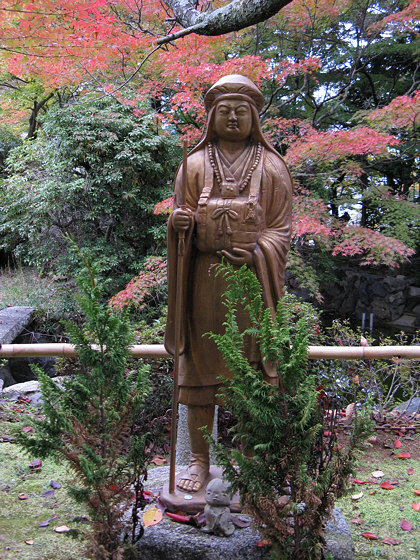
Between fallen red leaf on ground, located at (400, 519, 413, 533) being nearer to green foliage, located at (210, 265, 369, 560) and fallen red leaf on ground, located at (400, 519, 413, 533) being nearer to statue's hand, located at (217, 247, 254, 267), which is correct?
green foliage, located at (210, 265, 369, 560)

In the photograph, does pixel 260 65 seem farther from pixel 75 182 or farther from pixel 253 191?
pixel 75 182

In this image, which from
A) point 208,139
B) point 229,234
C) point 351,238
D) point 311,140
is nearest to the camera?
point 229,234

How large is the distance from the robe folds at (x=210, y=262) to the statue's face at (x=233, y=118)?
16 cm

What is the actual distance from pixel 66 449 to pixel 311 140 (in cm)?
470

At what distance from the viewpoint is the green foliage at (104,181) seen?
7.92 meters

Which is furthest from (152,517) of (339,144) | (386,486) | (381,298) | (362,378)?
(381,298)

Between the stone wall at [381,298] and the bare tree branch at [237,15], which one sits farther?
the stone wall at [381,298]

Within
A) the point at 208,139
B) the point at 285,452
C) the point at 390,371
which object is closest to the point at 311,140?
the point at 390,371

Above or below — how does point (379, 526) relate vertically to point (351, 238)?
below

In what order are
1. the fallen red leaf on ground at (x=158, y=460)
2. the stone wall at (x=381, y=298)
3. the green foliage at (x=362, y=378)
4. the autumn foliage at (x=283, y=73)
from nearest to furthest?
the fallen red leaf on ground at (x=158, y=460) → the green foliage at (x=362, y=378) → the autumn foliage at (x=283, y=73) → the stone wall at (x=381, y=298)

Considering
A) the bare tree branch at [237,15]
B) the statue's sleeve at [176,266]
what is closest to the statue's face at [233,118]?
the statue's sleeve at [176,266]

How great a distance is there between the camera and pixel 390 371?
5.12 metres

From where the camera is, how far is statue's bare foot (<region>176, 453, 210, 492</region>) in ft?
8.58

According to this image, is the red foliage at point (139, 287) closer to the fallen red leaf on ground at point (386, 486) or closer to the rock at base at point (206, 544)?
the fallen red leaf on ground at point (386, 486)
